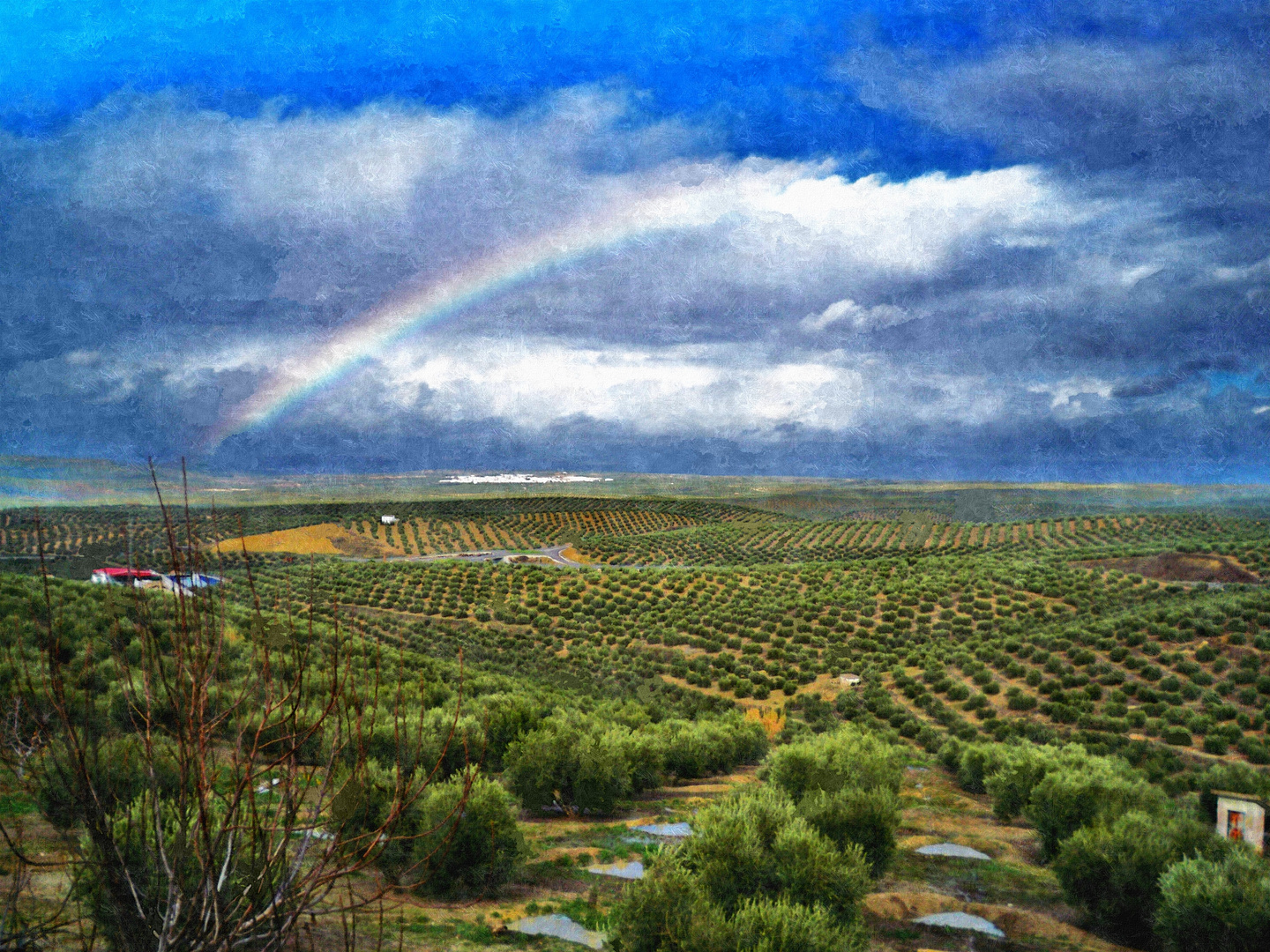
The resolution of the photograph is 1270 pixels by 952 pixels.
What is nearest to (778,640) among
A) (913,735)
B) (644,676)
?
(644,676)

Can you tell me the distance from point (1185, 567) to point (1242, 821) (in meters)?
52.0

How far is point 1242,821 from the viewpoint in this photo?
10.8 m

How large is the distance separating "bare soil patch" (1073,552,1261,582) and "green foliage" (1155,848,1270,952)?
50.7 meters

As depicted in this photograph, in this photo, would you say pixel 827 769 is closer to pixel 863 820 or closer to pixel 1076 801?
pixel 863 820

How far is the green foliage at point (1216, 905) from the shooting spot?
27.1 feet

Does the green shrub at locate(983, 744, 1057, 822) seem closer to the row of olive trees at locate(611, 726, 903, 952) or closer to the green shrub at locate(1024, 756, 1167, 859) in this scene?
the green shrub at locate(1024, 756, 1167, 859)

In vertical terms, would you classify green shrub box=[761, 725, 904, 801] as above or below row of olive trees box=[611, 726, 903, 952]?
below

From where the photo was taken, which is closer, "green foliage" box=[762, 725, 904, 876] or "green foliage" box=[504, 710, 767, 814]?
"green foliage" box=[762, 725, 904, 876]

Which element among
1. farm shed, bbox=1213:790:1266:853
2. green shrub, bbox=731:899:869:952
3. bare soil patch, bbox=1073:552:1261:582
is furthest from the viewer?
bare soil patch, bbox=1073:552:1261:582

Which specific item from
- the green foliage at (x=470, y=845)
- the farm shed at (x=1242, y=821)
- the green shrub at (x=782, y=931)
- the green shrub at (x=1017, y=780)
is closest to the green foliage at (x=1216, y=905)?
the farm shed at (x=1242, y=821)

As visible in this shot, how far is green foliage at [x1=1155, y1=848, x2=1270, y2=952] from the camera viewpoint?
8.26 metres

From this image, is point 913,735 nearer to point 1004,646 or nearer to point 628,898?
point 1004,646

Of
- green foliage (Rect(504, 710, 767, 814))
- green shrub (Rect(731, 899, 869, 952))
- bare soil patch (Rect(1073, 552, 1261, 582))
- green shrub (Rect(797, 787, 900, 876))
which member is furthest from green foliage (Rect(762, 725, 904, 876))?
bare soil patch (Rect(1073, 552, 1261, 582))

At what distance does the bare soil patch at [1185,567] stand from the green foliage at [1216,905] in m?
50.7
